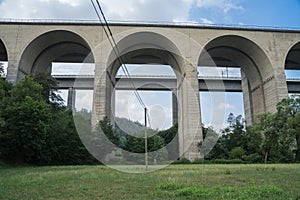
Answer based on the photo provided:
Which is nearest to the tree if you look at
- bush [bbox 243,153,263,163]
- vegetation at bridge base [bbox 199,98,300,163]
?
vegetation at bridge base [bbox 199,98,300,163]

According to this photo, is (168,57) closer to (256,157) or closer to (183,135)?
(183,135)

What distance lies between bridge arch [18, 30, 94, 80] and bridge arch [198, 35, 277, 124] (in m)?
15.2

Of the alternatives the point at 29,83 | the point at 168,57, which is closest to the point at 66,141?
the point at 29,83

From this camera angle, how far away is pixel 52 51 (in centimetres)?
3794

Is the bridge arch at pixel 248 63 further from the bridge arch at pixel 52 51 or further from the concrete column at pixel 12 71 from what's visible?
the concrete column at pixel 12 71

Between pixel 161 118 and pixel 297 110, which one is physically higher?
pixel 297 110

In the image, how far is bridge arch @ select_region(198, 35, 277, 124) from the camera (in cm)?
3572

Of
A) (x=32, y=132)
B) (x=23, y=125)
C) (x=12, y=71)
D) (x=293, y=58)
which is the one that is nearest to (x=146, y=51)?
(x=12, y=71)

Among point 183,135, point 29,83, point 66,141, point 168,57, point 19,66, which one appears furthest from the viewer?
point 168,57

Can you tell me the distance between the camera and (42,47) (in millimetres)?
36250

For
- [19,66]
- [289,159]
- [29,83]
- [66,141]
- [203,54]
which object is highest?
[203,54]

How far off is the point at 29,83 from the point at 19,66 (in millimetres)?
9157

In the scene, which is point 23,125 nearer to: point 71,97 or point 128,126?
point 128,126

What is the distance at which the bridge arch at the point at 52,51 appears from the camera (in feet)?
111
